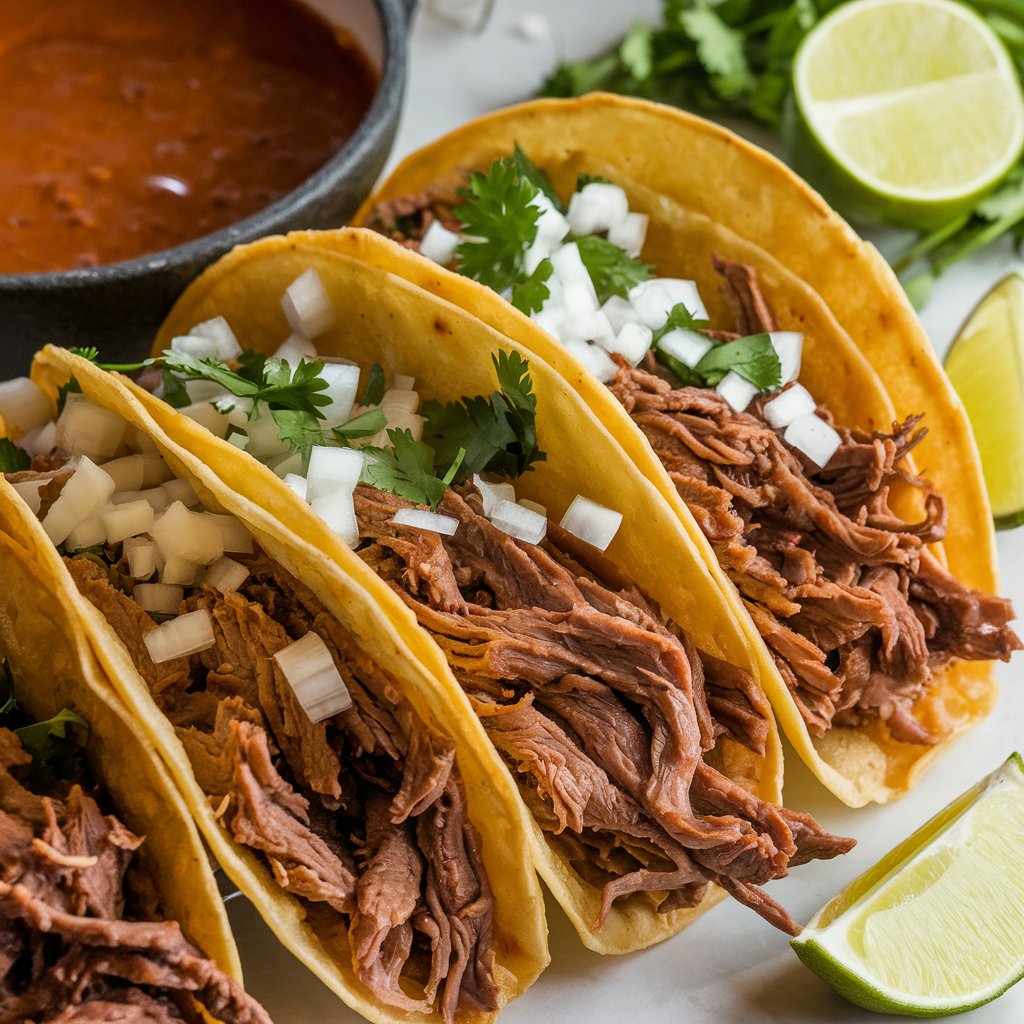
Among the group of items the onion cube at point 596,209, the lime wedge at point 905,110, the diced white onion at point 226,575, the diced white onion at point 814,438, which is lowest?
the diced white onion at point 226,575

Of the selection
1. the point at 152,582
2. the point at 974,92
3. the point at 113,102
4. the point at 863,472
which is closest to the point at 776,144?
the point at 974,92

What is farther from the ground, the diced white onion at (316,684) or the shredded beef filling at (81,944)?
the diced white onion at (316,684)

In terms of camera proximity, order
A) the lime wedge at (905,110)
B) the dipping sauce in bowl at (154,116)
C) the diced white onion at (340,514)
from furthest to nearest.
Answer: the lime wedge at (905,110) → the dipping sauce in bowl at (154,116) → the diced white onion at (340,514)

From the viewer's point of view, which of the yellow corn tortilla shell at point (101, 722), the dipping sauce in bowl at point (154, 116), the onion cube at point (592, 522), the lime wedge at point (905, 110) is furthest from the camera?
the lime wedge at point (905, 110)

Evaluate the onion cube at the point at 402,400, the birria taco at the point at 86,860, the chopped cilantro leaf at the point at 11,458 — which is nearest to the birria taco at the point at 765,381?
the onion cube at the point at 402,400

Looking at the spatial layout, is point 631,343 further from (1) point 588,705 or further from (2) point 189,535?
(2) point 189,535

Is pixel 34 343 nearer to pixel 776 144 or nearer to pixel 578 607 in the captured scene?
pixel 578 607

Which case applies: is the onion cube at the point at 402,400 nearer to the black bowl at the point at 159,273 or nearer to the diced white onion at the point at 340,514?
the diced white onion at the point at 340,514
